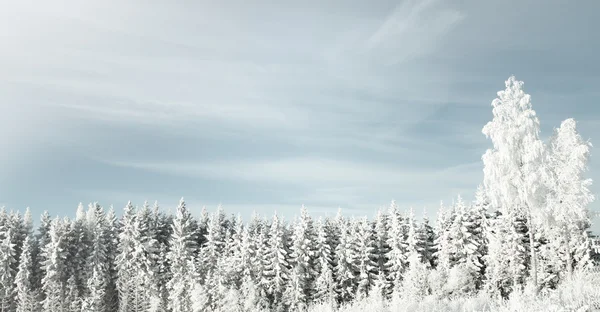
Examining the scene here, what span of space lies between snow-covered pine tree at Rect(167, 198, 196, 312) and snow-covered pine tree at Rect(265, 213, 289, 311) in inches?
442

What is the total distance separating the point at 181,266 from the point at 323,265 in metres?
22.9

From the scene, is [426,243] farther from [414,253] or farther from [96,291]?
[96,291]

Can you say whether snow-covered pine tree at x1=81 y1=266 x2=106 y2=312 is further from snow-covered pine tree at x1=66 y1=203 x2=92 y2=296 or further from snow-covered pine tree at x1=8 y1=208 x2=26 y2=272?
snow-covered pine tree at x1=8 y1=208 x2=26 y2=272

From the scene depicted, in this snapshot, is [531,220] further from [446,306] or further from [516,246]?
[516,246]

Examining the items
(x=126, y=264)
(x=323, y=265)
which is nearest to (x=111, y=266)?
(x=126, y=264)

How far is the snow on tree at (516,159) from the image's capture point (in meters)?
29.1

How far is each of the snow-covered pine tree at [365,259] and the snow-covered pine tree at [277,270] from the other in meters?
10.6

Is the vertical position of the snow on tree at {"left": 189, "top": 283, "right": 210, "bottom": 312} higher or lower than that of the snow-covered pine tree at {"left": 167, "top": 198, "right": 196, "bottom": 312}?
lower

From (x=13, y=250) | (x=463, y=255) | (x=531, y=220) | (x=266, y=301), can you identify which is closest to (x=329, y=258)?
(x=266, y=301)

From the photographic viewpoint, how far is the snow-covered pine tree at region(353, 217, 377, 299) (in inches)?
2790

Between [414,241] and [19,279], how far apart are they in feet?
196

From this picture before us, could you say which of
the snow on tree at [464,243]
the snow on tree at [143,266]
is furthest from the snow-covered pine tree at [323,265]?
the snow on tree at [143,266]

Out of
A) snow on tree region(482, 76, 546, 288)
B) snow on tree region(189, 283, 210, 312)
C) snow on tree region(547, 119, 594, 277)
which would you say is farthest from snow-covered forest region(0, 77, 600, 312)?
snow on tree region(482, 76, 546, 288)

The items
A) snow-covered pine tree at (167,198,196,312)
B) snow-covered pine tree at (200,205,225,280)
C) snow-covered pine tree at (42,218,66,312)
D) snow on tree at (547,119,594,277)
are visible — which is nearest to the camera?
snow on tree at (547,119,594,277)
